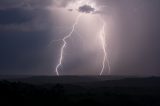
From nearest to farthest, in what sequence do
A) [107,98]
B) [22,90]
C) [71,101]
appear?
[71,101] < [22,90] < [107,98]

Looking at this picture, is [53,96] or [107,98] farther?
[107,98]

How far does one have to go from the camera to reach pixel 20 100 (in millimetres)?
46969

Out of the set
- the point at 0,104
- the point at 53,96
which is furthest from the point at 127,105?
the point at 0,104

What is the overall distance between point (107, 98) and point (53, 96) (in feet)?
29.3

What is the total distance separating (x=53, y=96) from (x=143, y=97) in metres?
16.4

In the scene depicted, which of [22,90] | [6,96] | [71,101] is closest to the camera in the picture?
[6,96]

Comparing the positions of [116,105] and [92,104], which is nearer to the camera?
[92,104]

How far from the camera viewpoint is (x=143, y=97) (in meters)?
62.8

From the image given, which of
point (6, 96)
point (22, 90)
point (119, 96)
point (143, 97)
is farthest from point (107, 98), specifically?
point (6, 96)

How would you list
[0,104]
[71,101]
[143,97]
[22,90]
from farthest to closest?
[143,97] < [22,90] < [71,101] < [0,104]

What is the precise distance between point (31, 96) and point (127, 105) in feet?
39.6

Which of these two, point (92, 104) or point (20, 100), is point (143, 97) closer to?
point (92, 104)

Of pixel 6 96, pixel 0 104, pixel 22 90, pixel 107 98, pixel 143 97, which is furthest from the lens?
pixel 143 97

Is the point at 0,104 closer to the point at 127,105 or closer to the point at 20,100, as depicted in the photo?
the point at 20,100
